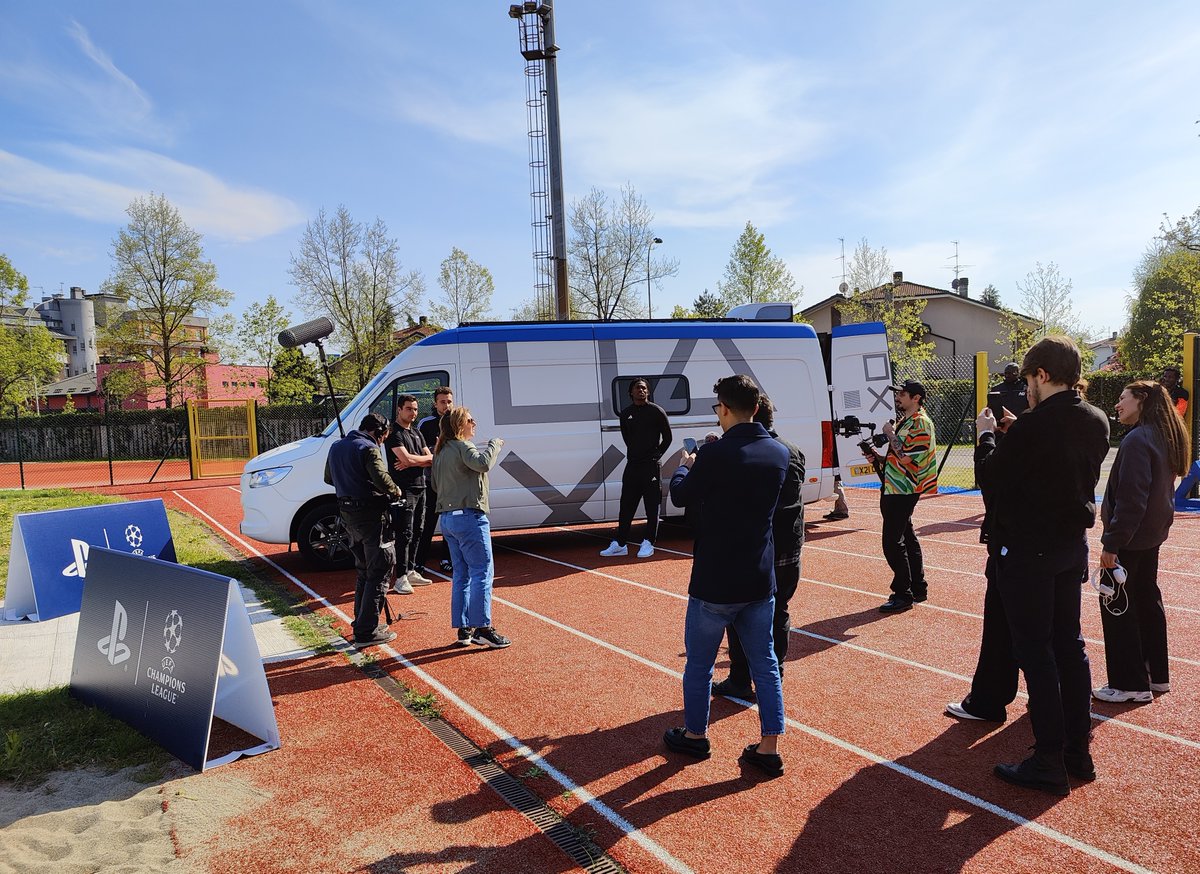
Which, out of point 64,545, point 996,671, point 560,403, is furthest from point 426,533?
point 996,671

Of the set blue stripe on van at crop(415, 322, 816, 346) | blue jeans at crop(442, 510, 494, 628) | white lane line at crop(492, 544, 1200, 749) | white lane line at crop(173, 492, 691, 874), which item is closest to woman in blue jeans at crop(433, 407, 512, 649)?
blue jeans at crop(442, 510, 494, 628)

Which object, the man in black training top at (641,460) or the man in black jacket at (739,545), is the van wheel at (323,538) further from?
the man in black jacket at (739,545)

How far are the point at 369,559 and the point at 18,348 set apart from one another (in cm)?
3983

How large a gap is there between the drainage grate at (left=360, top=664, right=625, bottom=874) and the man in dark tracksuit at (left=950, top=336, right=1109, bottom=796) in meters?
2.06

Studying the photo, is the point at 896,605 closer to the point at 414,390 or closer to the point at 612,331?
→ the point at 612,331

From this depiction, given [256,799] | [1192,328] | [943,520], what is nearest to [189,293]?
[943,520]

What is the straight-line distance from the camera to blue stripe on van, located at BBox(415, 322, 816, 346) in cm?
953

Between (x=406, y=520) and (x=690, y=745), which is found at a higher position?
(x=406, y=520)

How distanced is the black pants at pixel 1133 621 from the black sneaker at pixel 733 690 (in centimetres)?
217

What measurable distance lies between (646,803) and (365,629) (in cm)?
335

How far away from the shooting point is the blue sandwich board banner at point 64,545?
742cm

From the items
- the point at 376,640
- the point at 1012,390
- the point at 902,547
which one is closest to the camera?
the point at 376,640

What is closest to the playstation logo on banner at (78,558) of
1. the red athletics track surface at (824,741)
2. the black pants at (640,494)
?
the red athletics track surface at (824,741)

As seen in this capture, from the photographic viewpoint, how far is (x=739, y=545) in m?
3.74
